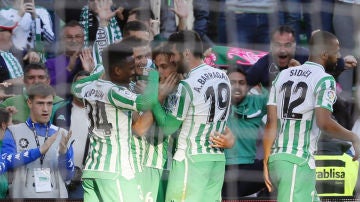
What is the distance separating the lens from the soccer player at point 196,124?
14.8 feet

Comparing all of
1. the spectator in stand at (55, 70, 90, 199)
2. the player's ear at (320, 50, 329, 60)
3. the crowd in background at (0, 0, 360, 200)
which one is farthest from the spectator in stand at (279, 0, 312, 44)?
the spectator in stand at (55, 70, 90, 199)

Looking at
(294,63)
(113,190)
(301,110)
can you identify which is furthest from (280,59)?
(113,190)

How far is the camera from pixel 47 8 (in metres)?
5.24

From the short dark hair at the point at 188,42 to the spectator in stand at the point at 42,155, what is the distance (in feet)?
2.43

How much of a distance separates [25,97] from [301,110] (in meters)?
1.52

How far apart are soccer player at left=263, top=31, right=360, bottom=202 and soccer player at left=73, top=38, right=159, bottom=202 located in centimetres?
69

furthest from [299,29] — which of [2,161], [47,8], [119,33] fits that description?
[2,161]

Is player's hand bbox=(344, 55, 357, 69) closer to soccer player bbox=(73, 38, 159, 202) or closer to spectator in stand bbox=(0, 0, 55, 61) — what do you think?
soccer player bbox=(73, 38, 159, 202)

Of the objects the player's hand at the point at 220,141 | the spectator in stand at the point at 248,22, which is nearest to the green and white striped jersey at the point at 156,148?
the player's hand at the point at 220,141

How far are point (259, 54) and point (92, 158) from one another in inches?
62.6

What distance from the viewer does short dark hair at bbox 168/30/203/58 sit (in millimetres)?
4609

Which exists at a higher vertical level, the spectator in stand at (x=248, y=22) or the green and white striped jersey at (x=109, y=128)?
the spectator in stand at (x=248, y=22)

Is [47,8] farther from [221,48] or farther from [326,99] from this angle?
[326,99]

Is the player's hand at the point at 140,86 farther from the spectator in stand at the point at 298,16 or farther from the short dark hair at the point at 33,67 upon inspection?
the spectator in stand at the point at 298,16
